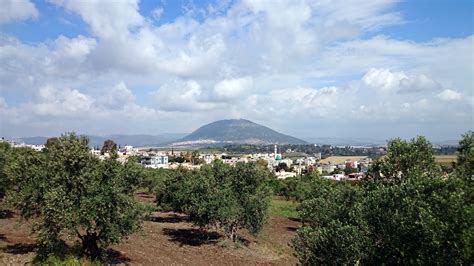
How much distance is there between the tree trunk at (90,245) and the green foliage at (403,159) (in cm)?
2052

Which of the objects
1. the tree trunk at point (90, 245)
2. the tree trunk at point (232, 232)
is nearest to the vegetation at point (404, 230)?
the tree trunk at point (90, 245)

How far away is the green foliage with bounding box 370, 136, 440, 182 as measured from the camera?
2728cm

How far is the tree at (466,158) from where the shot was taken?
2864cm

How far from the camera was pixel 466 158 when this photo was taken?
29969 mm

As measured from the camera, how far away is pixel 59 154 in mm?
26578

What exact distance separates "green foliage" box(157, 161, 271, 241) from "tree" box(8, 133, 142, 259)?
13.4 meters

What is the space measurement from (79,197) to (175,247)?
15.5 metres

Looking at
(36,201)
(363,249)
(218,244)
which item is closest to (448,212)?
(363,249)

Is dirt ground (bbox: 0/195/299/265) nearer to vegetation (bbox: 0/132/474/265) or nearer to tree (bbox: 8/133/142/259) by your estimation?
A: vegetation (bbox: 0/132/474/265)

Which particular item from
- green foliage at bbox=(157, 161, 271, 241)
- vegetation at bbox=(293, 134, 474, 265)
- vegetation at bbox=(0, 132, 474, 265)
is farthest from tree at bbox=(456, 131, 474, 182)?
green foliage at bbox=(157, 161, 271, 241)

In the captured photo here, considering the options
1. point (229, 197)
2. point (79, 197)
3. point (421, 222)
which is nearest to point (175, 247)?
point (229, 197)

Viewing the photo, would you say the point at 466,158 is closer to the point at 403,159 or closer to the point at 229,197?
the point at 403,159

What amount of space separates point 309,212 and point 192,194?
13.2 meters

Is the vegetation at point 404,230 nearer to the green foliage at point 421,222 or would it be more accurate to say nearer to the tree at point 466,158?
the green foliage at point 421,222
